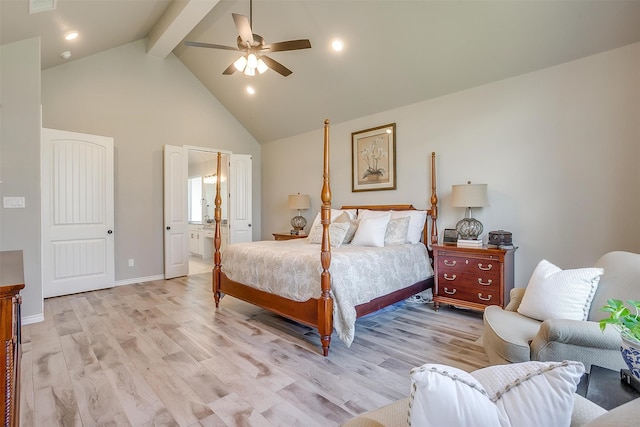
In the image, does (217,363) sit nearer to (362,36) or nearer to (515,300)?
(515,300)

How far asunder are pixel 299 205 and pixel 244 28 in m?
3.18

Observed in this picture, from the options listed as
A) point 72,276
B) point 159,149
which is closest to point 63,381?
point 72,276

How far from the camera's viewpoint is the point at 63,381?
2.17 metres

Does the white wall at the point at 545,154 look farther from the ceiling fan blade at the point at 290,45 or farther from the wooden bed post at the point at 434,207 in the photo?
the ceiling fan blade at the point at 290,45

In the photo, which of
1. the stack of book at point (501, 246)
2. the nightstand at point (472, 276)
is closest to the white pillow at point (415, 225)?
the nightstand at point (472, 276)

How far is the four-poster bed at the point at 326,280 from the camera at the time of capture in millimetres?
2561

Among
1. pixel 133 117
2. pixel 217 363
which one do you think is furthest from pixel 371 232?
pixel 133 117

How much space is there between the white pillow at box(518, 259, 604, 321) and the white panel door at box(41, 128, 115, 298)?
5392 mm

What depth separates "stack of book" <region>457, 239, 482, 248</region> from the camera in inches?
134

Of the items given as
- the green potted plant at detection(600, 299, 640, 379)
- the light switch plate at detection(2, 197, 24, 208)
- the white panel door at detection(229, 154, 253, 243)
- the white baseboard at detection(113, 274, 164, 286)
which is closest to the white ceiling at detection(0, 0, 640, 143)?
the white panel door at detection(229, 154, 253, 243)

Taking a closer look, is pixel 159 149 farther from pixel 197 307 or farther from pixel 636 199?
pixel 636 199

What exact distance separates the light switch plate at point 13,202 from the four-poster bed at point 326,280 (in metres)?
1.99

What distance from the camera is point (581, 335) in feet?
5.07

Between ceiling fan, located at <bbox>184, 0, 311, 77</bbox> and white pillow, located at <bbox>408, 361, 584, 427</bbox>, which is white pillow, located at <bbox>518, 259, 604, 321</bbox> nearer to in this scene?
white pillow, located at <bbox>408, 361, 584, 427</bbox>
